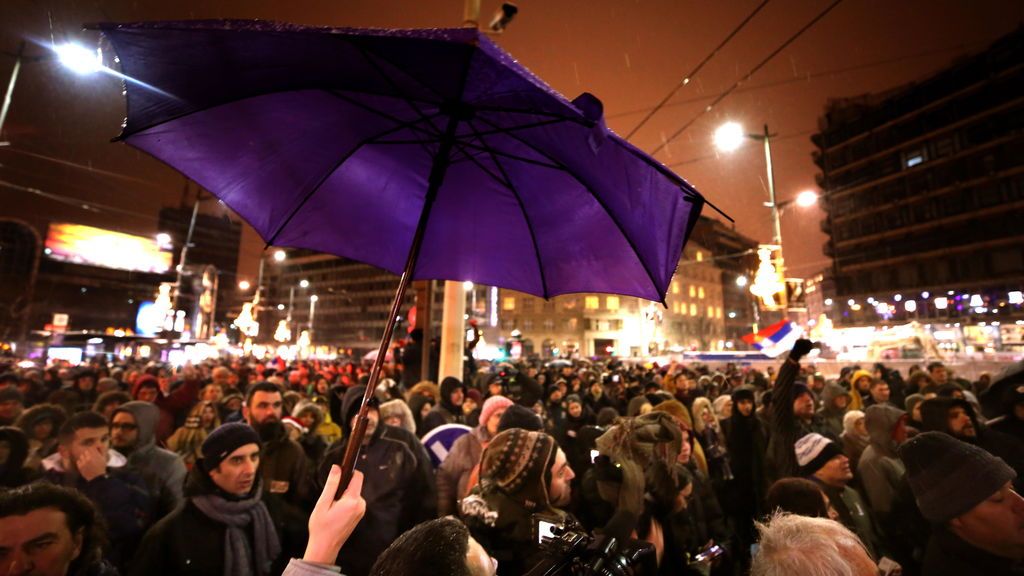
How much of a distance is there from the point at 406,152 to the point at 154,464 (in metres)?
3.72

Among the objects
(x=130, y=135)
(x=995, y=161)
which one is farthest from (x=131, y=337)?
(x=995, y=161)

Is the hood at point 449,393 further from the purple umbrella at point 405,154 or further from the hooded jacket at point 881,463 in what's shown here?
the hooded jacket at point 881,463

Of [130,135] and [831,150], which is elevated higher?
[831,150]

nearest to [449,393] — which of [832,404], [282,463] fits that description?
[282,463]

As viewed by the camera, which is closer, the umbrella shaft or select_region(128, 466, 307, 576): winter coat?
the umbrella shaft

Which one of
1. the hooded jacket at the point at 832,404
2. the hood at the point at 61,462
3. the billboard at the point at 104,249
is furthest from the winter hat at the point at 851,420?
the billboard at the point at 104,249

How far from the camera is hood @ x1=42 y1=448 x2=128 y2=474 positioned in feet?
12.0

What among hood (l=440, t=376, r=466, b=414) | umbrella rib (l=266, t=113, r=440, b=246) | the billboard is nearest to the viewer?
umbrella rib (l=266, t=113, r=440, b=246)

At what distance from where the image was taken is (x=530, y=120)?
7.39ft

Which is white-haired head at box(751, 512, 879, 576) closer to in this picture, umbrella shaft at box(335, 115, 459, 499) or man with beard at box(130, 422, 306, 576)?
umbrella shaft at box(335, 115, 459, 499)

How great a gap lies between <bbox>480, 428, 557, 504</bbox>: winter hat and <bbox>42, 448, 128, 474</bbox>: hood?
9.84 ft

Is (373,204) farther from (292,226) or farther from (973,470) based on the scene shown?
(973,470)

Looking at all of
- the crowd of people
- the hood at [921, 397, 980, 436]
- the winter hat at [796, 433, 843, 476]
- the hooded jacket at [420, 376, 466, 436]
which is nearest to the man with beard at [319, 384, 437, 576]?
the crowd of people

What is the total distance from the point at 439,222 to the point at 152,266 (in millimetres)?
64959
